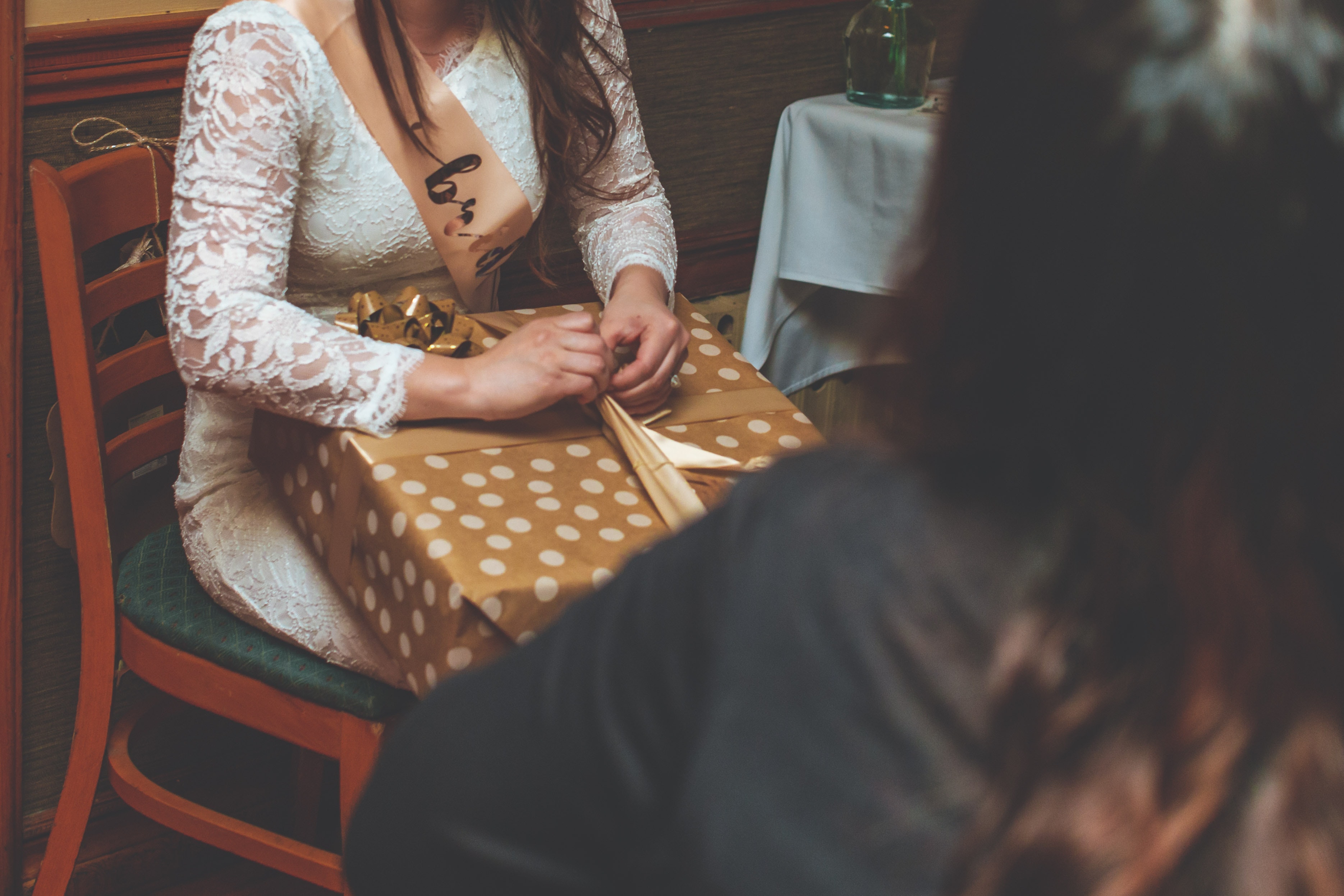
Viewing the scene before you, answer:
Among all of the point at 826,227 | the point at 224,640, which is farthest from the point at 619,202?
the point at 224,640

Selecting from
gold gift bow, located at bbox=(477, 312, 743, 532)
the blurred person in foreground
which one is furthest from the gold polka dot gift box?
the blurred person in foreground

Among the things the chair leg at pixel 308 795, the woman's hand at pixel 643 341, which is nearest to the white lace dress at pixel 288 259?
the woman's hand at pixel 643 341

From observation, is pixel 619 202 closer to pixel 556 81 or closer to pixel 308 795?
pixel 556 81

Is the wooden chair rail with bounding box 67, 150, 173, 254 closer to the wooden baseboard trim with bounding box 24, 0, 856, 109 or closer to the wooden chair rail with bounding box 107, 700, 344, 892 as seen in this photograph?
the wooden baseboard trim with bounding box 24, 0, 856, 109

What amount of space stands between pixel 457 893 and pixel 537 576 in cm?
25

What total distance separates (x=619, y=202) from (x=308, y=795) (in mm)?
823

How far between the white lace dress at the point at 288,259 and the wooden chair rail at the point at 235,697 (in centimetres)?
6

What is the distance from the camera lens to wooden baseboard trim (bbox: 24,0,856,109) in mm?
1165

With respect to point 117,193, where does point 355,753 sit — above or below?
below

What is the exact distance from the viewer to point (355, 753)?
40.4 inches

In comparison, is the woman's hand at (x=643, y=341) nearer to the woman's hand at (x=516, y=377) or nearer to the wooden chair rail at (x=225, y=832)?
the woman's hand at (x=516, y=377)

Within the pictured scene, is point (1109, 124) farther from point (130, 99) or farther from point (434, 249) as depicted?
point (130, 99)

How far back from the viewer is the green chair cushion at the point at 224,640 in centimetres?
101

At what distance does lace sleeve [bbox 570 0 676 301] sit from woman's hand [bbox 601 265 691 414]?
108mm
